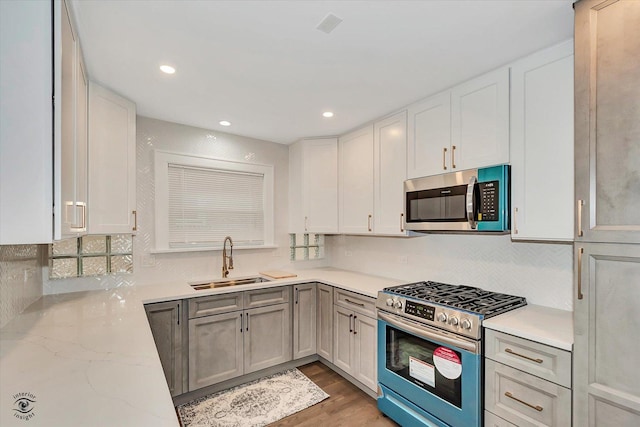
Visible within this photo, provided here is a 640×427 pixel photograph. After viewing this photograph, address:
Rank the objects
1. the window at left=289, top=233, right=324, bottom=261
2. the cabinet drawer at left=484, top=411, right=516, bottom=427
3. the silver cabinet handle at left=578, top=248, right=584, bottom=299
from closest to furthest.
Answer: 1. the silver cabinet handle at left=578, top=248, right=584, bottom=299
2. the cabinet drawer at left=484, top=411, right=516, bottom=427
3. the window at left=289, top=233, right=324, bottom=261

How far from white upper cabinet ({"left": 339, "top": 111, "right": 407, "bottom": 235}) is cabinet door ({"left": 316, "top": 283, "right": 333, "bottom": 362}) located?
2.19 feet

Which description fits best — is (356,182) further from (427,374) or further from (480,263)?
(427,374)

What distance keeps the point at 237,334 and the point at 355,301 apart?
1103mm

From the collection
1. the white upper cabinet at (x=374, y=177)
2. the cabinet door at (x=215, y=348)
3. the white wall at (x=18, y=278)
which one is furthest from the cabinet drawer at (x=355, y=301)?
the white wall at (x=18, y=278)

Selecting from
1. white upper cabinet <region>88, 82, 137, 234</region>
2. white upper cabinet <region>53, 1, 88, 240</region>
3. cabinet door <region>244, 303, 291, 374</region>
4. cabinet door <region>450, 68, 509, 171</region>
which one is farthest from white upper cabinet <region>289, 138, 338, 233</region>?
white upper cabinet <region>53, 1, 88, 240</region>

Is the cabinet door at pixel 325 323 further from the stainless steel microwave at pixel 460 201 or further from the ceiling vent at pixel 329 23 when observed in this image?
the ceiling vent at pixel 329 23

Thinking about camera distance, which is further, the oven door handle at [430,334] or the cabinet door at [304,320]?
the cabinet door at [304,320]

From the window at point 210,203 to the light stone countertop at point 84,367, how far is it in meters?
0.92

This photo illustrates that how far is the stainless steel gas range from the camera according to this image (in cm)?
180

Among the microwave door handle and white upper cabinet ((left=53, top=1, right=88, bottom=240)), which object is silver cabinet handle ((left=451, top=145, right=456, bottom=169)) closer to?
the microwave door handle

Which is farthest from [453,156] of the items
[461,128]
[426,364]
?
[426,364]

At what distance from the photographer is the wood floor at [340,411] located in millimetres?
2301

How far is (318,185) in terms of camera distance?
343 cm

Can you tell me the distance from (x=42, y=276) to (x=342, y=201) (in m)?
2.66
